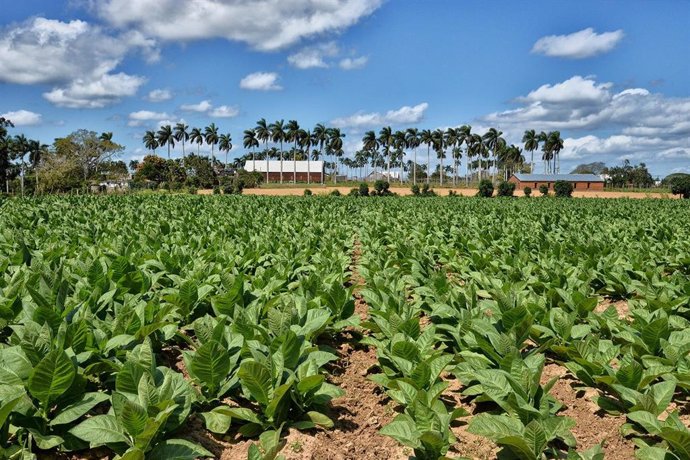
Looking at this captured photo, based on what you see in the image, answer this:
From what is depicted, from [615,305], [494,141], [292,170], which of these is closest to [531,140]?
[494,141]

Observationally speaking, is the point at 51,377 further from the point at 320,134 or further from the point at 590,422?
the point at 320,134

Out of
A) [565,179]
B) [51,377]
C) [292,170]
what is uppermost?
[292,170]

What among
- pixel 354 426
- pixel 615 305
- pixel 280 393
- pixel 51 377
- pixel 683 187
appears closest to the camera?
pixel 51 377

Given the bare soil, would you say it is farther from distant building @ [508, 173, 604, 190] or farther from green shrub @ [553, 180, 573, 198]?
distant building @ [508, 173, 604, 190]

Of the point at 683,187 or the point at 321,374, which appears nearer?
the point at 321,374

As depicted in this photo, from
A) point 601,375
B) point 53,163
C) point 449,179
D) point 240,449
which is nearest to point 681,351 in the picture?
point 601,375

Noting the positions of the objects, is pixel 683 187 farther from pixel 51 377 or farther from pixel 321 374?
pixel 51 377

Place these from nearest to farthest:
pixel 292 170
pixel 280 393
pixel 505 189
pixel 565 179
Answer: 1. pixel 280 393
2. pixel 505 189
3. pixel 565 179
4. pixel 292 170

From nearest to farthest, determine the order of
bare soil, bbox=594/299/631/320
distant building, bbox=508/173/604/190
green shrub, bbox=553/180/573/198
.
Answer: bare soil, bbox=594/299/631/320, green shrub, bbox=553/180/573/198, distant building, bbox=508/173/604/190

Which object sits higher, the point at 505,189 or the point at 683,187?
the point at 505,189

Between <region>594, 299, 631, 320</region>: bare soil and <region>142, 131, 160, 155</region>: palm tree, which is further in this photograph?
<region>142, 131, 160, 155</region>: palm tree

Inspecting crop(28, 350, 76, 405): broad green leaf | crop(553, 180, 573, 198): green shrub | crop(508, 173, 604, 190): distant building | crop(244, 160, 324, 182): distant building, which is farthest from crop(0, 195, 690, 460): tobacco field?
crop(244, 160, 324, 182): distant building

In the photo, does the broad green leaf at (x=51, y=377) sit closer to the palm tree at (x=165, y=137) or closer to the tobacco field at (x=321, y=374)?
the tobacco field at (x=321, y=374)

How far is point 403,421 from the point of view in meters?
3.00
